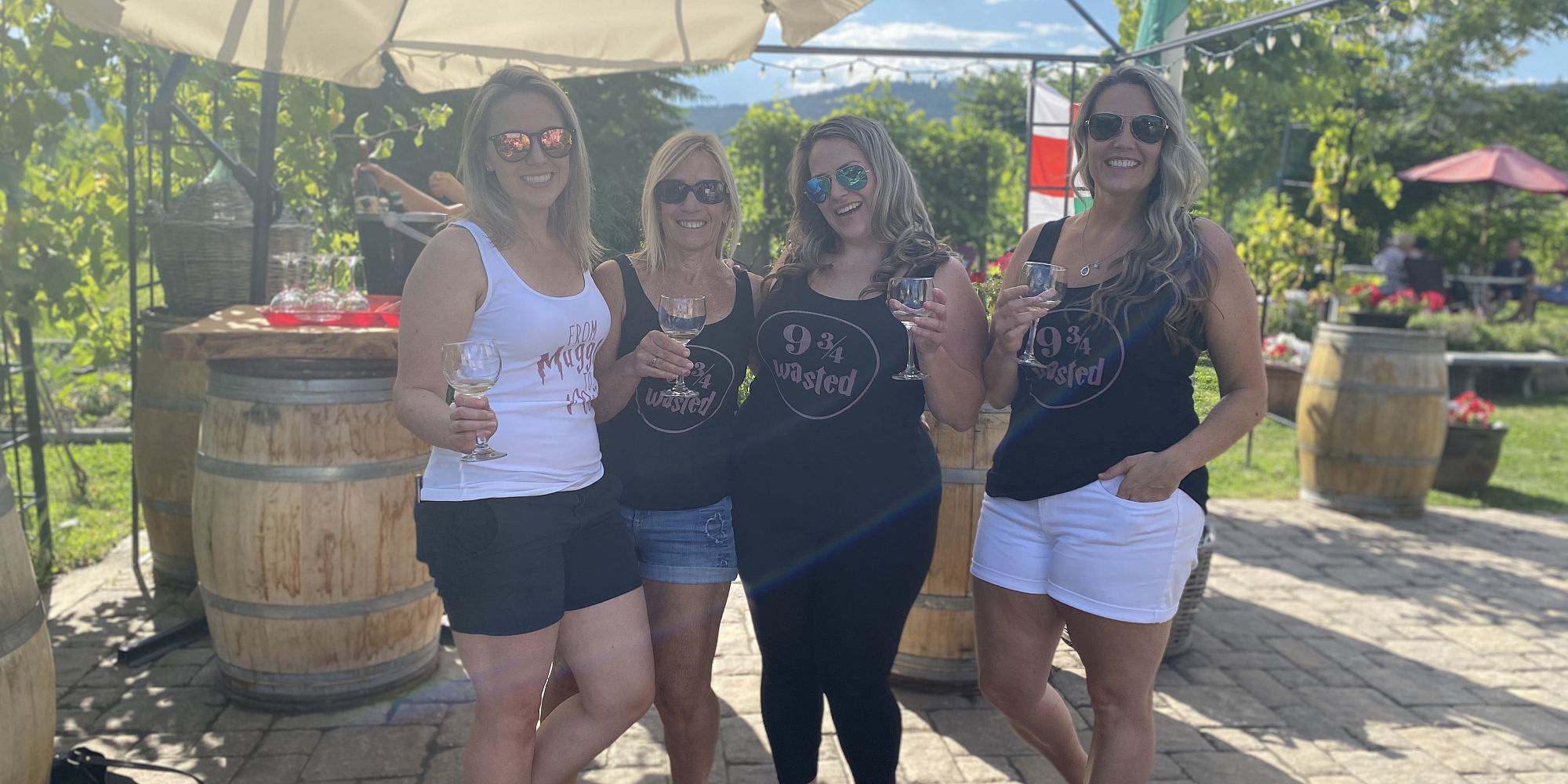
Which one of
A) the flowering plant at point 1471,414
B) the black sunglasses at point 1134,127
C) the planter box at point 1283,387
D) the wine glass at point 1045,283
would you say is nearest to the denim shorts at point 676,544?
the wine glass at point 1045,283

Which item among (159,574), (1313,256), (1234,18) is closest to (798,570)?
(159,574)

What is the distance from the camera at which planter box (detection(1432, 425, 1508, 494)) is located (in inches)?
288

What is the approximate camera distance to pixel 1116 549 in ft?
7.40

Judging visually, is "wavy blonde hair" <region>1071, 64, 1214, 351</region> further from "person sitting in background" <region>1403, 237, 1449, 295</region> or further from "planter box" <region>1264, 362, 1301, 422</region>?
"person sitting in background" <region>1403, 237, 1449, 295</region>

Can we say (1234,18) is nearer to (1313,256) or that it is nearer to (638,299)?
(1313,256)

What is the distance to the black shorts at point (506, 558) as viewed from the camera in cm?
213

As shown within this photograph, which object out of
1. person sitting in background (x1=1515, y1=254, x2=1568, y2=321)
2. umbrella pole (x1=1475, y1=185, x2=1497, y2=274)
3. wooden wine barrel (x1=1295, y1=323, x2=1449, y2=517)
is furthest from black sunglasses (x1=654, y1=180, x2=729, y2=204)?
umbrella pole (x1=1475, y1=185, x2=1497, y2=274)

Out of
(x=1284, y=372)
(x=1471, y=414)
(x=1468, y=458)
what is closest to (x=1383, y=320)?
(x=1471, y=414)

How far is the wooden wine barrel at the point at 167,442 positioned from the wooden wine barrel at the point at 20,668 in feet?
6.08

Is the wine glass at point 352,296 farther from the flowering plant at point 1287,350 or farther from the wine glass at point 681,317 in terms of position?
the flowering plant at point 1287,350

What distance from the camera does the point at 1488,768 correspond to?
336 centimetres

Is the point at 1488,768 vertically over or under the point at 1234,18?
under

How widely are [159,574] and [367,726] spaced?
1891 mm

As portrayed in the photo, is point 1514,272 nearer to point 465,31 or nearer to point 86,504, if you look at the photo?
point 465,31
